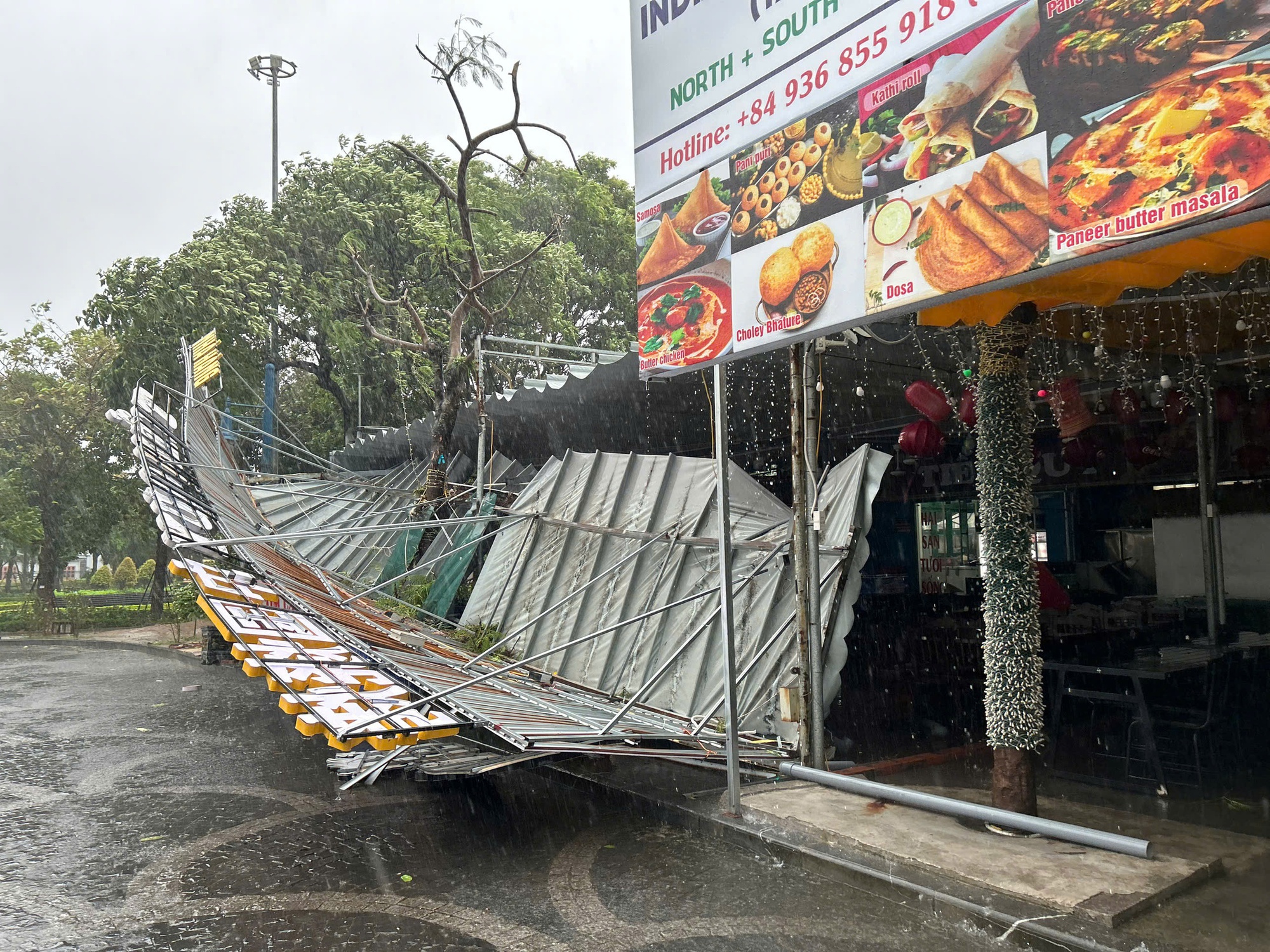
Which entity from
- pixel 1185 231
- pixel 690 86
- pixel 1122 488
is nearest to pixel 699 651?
pixel 690 86

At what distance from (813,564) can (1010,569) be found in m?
1.58

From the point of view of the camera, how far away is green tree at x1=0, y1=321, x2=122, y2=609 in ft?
88.3

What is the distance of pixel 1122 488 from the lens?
1436 cm

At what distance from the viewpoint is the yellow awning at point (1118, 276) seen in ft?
14.5

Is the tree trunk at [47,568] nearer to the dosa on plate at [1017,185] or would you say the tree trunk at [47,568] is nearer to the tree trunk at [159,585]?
the tree trunk at [159,585]

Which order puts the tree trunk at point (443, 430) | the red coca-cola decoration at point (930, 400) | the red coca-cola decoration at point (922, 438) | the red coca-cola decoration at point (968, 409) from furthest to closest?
the tree trunk at point (443, 430) < the red coca-cola decoration at point (922, 438) < the red coca-cola decoration at point (930, 400) < the red coca-cola decoration at point (968, 409)

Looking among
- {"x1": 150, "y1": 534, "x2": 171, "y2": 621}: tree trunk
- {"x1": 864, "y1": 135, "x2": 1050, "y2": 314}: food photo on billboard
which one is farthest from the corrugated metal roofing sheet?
{"x1": 150, "y1": 534, "x2": 171, "y2": 621}: tree trunk

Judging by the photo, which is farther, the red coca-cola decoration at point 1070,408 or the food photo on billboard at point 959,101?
the red coca-cola decoration at point 1070,408

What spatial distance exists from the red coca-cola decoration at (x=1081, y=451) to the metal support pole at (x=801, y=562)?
399 centimetres

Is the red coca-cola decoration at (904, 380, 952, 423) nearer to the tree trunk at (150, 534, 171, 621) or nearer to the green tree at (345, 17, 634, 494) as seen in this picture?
the green tree at (345, 17, 634, 494)

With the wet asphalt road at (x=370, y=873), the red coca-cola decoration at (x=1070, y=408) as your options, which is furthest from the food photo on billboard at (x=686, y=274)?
the red coca-cola decoration at (x=1070, y=408)

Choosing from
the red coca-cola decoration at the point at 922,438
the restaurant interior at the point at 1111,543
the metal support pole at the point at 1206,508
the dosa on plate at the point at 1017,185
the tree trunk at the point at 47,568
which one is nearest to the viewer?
the dosa on plate at the point at 1017,185

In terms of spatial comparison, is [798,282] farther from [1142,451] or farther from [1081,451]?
[1142,451]

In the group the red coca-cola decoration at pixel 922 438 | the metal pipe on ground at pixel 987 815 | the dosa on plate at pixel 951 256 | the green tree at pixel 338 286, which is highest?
the green tree at pixel 338 286
